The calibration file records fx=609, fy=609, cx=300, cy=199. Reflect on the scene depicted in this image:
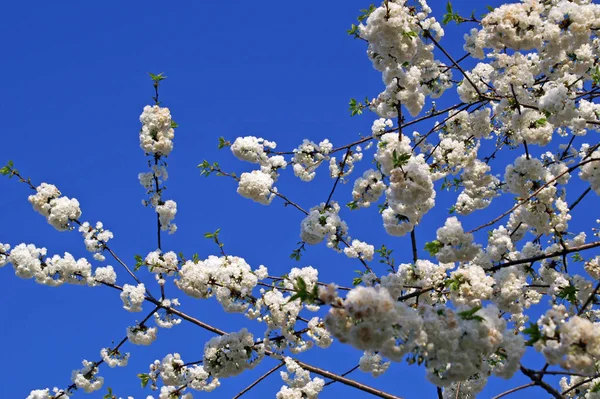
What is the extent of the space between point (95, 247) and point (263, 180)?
6.50ft

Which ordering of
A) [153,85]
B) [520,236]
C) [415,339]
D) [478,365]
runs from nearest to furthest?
[415,339], [478,365], [153,85], [520,236]

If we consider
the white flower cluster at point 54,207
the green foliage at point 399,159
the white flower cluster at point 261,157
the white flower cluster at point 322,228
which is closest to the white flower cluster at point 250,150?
the white flower cluster at point 261,157

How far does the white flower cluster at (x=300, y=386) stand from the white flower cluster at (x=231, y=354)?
2.05ft

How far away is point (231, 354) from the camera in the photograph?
569cm

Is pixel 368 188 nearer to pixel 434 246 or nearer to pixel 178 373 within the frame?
pixel 434 246

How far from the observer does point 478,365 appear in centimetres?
388

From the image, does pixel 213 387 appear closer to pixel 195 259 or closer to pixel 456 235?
pixel 195 259

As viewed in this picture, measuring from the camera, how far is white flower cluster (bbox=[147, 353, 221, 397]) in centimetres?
657

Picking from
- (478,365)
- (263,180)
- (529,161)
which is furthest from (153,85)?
(478,365)

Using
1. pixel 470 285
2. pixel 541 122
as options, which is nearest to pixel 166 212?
pixel 470 285

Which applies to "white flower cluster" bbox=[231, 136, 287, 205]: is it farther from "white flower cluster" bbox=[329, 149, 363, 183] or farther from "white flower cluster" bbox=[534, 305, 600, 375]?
"white flower cluster" bbox=[534, 305, 600, 375]

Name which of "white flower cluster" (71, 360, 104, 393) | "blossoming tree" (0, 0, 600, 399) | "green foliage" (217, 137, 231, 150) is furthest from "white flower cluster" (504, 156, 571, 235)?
"white flower cluster" (71, 360, 104, 393)

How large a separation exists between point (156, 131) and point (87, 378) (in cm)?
299

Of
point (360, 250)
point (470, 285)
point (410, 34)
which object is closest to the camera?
point (470, 285)
